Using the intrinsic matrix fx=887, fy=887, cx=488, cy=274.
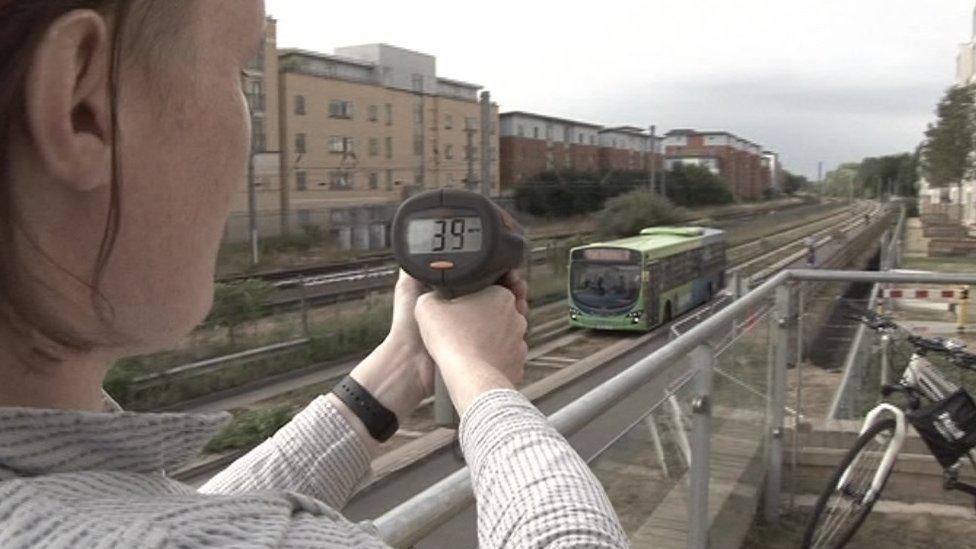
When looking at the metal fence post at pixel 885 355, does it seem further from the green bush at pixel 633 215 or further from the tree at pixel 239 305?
the green bush at pixel 633 215

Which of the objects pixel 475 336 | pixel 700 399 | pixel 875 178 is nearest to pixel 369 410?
pixel 475 336

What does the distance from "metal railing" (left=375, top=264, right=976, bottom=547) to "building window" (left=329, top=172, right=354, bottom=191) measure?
33.3 m

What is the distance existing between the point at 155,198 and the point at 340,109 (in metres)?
36.9

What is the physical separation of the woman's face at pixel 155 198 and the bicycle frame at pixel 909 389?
168 inches

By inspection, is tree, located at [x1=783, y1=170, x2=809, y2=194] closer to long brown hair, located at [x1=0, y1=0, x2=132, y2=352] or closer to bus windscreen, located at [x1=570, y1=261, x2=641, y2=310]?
bus windscreen, located at [x1=570, y1=261, x2=641, y2=310]

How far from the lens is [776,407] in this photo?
184 inches

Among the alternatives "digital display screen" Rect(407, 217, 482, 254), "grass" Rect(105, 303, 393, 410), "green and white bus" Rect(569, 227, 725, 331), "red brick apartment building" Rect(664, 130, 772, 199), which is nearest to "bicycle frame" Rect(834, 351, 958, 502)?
"digital display screen" Rect(407, 217, 482, 254)

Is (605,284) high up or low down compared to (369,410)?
down

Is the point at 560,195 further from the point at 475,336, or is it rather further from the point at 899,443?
the point at 475,336

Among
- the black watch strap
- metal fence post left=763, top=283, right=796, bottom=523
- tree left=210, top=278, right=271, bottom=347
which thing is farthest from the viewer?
tree left=210, top=278, right=271, bottom=347

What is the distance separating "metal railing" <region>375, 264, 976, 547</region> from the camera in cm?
117

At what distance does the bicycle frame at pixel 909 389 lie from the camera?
4.42 metres

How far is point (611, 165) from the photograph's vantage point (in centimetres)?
5644

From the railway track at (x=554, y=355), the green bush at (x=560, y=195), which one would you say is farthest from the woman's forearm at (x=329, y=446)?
the green bush at (x=560, y=195)
